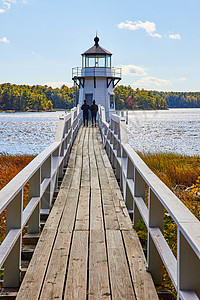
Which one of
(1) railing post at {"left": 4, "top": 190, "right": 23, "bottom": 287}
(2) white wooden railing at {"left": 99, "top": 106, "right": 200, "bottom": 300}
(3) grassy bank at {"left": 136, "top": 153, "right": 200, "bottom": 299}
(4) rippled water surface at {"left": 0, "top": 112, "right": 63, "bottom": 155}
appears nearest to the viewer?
(2) white wooden railing at {"left": 99, "top": 106, "right": 200, "bottom": 300}

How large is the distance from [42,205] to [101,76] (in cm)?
2586

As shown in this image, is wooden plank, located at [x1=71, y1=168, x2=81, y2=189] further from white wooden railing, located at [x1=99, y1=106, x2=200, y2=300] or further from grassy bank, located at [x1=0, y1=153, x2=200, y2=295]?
white wooden railing, located at [x1=99, y1=106, x2=200, y2=300]

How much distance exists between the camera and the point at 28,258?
14.1ft

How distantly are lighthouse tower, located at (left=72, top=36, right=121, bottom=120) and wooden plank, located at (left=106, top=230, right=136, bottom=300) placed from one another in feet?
87.7

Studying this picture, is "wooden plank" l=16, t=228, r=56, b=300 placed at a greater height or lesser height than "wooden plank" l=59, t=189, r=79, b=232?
lesser

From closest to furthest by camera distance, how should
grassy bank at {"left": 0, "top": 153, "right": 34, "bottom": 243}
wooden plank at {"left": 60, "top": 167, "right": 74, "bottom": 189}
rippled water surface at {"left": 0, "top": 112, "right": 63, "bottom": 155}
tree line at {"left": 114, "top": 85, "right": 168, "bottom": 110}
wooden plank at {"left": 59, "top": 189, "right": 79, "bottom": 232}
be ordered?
1. wooden plank at {"left": 59, "top": 189, "right": 79, "bottom": 232}
2. grassy bank at {"left": 0, "top": 153, "right": 34, "bottom": 243}
3. wooden plank at {"left": 60, "top": 167, "right": 74, "bottom": 189}
4. rippled water surface at {"left": 0, "top": 112, "right": 63, "bottom": 155}
5. tree line at {"left": 114, "top": 85, "right": 168, "bottom": 110}

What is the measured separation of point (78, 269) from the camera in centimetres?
362

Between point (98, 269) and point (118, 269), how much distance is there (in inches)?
7.8

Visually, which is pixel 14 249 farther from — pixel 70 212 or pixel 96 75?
pixel 96 75

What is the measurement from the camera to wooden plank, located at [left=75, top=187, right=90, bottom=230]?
4867 mm

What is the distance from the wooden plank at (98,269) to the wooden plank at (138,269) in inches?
10.3

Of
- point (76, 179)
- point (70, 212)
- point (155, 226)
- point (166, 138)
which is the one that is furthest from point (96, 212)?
point (166, 138)

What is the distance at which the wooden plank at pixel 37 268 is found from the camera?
→ 10.4 ft

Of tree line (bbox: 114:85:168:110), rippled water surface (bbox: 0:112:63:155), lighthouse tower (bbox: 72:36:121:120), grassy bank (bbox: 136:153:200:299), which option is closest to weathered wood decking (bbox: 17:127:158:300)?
grassy bank (bbox: 136:153:200:299)
